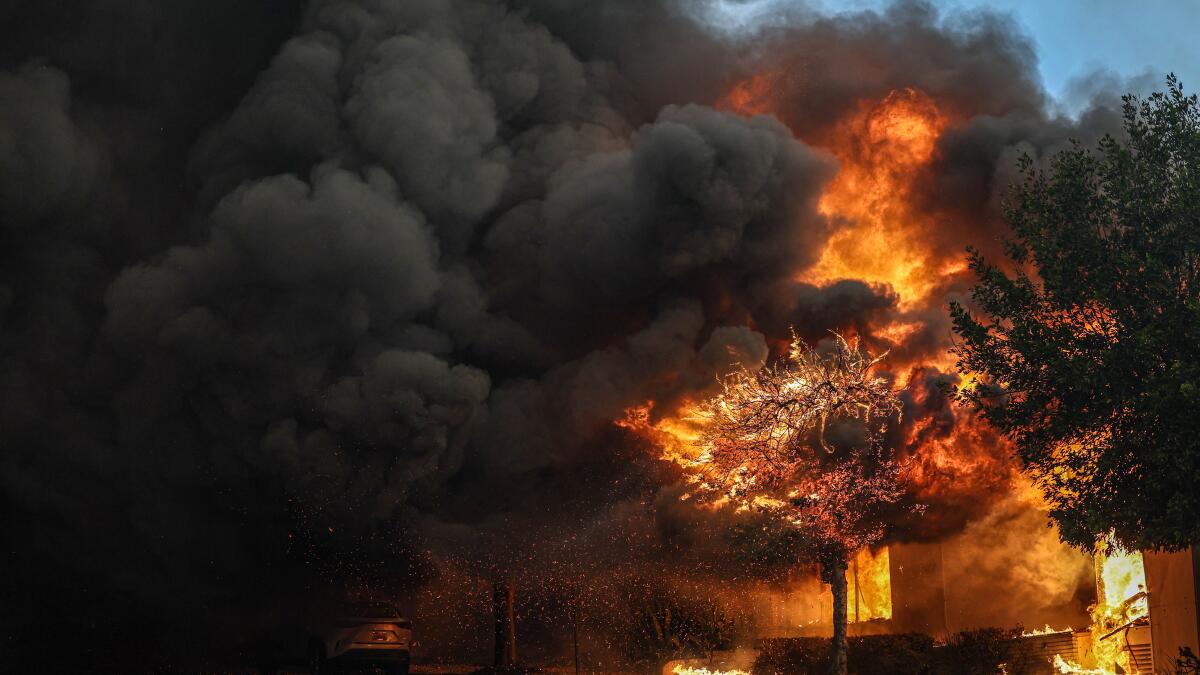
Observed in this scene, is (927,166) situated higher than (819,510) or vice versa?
(927,166)

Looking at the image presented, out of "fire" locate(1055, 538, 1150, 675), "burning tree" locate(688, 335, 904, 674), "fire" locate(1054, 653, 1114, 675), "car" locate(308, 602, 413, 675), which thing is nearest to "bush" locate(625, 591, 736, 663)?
"burning tree" locate(688, 335, 904, 674)

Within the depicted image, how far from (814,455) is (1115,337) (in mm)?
13060

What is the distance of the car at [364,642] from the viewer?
2891cm

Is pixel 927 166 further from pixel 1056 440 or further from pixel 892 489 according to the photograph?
pixel 1056 440

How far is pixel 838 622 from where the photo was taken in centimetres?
2828

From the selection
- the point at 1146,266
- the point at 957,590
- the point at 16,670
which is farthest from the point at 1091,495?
the point at 16,670

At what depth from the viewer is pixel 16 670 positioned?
3950cm

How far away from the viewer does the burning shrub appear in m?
27.7

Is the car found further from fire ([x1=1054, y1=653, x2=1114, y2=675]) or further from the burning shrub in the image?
fire ([x1=1054, y1=653, x2=1114, y2=675])

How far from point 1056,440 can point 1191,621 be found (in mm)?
6184

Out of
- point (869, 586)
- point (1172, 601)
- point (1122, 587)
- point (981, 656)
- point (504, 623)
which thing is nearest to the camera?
point (1172, 601)

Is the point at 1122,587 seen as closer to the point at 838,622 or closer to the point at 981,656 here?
the point at 981,656

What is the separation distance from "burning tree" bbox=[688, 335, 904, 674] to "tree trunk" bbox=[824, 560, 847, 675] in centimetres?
3

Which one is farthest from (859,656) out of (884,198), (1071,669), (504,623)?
(884,198)
